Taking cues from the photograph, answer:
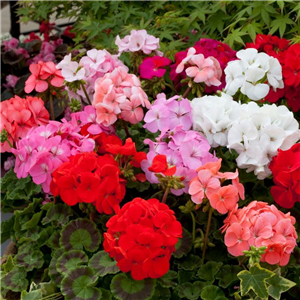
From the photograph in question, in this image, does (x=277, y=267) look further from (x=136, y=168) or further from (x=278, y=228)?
(x=136, y=168)

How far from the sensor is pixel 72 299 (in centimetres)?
112

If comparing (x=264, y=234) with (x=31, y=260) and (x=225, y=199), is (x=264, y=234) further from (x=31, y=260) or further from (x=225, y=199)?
(x=31, y=260)

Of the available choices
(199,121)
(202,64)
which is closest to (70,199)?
(199,121)

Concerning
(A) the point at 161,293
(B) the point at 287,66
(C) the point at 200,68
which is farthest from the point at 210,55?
(A) the point at 161,293

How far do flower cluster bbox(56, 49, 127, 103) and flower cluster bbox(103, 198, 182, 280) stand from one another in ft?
1.96

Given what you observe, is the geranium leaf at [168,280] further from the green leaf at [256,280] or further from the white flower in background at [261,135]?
the white flower in background at [261,135]

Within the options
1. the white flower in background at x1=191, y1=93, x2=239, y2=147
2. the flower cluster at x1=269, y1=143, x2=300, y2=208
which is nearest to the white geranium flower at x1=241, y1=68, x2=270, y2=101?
the white flower in background at x1=191, y1=93, x2=239, y2=147

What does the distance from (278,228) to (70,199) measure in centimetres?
50

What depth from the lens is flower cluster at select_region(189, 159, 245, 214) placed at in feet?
3.46

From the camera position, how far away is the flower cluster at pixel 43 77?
5.10 feet

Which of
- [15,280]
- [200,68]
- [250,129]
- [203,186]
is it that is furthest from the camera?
[200,68]

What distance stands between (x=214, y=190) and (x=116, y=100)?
1.43 ft

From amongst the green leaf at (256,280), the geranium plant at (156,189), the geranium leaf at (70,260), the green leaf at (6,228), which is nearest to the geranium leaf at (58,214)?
the geranium plant at (156,189)

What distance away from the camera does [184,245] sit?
1255 mm
